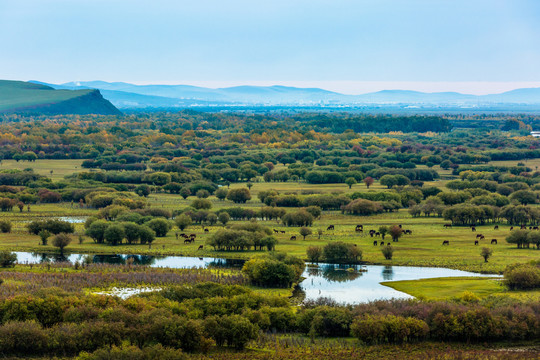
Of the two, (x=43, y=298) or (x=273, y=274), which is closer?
(x=43, y=298)

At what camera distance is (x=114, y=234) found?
83188 mm

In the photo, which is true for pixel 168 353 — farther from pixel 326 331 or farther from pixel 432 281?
pixel 432 281

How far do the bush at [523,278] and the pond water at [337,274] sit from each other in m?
8.52

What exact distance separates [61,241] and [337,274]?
103 ft

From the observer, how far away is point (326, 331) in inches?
1909

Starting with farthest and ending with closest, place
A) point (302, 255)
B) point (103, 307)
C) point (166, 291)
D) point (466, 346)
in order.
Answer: point (302, 255) → point (166, 291) → point (103, 307) → point (466, 346)

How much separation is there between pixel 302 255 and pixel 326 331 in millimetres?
28459

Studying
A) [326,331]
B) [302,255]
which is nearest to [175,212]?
[302,255]

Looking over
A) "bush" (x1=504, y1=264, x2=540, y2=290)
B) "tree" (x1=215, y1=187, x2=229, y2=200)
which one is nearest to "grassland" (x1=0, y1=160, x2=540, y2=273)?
"bush" (x1=504, y1=264, x2=540, y2=290)

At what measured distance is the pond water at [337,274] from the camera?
2399 inches

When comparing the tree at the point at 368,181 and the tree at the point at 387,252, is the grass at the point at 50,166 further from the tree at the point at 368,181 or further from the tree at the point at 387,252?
the tree at the point at 387,252

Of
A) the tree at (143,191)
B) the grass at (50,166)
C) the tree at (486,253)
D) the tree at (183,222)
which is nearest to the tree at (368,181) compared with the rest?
the tree at (143,191)

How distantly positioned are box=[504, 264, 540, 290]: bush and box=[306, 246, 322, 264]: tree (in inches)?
814

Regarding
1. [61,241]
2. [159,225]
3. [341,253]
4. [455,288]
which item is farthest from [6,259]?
[455,288]
